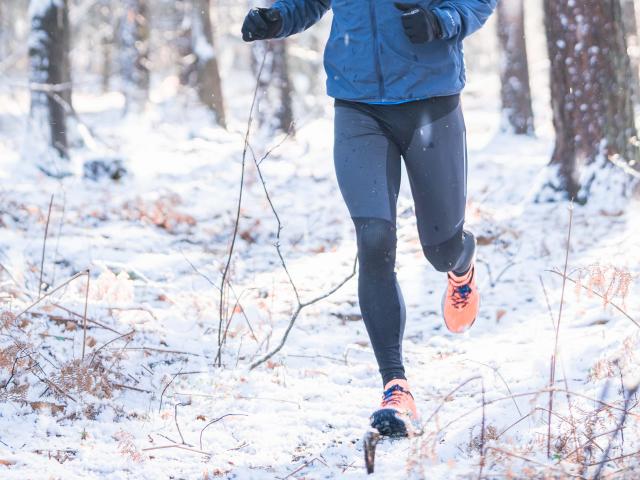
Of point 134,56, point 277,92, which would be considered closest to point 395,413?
point 277,92

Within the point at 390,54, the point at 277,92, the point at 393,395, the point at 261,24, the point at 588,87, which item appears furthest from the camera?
the point at 277,92

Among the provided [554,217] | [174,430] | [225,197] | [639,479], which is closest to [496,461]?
[639,479]

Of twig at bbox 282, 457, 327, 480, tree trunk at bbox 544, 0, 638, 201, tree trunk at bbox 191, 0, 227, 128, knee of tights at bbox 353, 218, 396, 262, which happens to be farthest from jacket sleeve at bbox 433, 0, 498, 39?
tree trunk at bbox 191, 0, 227, 128

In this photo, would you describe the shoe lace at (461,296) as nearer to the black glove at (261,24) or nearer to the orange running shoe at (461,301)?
the orange running shoe at (461,301)

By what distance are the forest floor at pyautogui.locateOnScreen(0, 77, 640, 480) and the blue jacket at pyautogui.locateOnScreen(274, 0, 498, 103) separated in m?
1.00

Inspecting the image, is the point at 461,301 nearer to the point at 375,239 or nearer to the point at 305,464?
the point at 375,239

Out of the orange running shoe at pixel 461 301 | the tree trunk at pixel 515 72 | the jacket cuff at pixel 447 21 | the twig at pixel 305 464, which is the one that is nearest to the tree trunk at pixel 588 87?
the orange running shoe at pixel 461 301

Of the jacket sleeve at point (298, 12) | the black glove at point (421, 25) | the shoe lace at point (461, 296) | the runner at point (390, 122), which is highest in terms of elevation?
the jacket sleeve at point (298, 12)

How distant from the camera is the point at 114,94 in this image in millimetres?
33219

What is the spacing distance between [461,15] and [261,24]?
3.03 feet

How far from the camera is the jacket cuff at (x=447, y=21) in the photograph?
3.07 meters

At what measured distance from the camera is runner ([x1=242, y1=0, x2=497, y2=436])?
10.4 ft

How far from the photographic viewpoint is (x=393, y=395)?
3.09 metres

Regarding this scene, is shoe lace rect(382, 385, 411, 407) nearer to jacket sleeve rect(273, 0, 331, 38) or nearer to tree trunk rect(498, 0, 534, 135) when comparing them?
jacket sleeve rect(273, 0, 331, 38)
